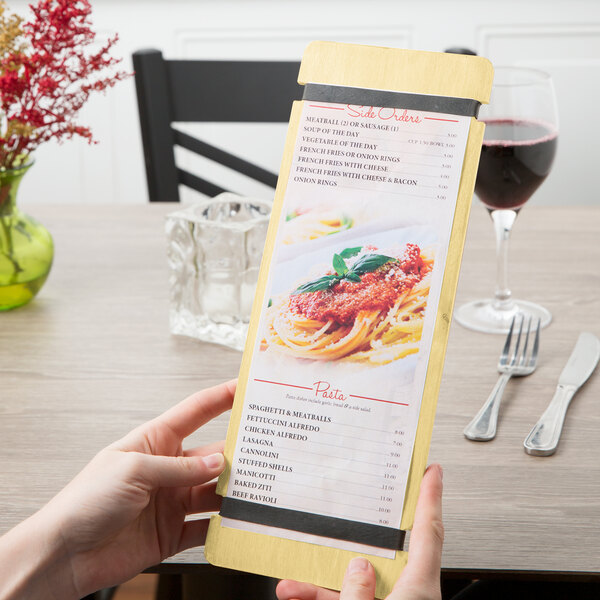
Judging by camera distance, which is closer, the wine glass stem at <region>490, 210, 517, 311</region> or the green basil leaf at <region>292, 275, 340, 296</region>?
the green basil leaf at <region>292, 275, 340, 296</region>

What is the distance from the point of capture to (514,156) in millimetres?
781

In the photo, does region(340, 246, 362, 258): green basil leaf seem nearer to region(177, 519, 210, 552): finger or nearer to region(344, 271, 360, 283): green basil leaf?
region(344, 271, 360, 283): green basil leaf

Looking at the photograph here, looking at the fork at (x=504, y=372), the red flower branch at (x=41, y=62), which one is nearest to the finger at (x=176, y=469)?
the fork at (x=504, y=372)

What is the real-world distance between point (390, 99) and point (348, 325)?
0.17 meters

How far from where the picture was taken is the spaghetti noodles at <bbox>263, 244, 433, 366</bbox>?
0.56 m

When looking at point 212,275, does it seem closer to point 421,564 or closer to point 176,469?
point 176,469

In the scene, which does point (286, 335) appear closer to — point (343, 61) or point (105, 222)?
point (343, 61)

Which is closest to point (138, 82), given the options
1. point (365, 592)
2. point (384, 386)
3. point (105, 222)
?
point (105, 222)

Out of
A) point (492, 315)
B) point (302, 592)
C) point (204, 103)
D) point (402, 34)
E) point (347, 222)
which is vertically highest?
point (402, 34)

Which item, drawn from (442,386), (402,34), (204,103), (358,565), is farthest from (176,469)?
(402,34)

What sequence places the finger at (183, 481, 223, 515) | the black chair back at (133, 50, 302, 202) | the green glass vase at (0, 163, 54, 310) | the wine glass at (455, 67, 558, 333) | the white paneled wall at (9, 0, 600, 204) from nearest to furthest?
1. the finger at (183, 481, 223, 515)
2. the wine glass at (455, 67, 558, 333)
3. the green glass vase at (0, 163, 54, 310)
4. the black chair back at (133, 50, 302, 202)
5. the white paneled wall at (9, 0, 600, 204)

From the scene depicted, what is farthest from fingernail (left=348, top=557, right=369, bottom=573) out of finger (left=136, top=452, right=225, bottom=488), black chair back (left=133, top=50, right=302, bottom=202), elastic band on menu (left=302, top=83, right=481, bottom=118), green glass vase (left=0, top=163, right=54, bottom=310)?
black chair back (left=133, top=50, right=302, bottom=202)

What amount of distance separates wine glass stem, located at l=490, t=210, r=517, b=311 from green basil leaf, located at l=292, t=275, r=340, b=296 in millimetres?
347

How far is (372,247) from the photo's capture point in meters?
0.58
